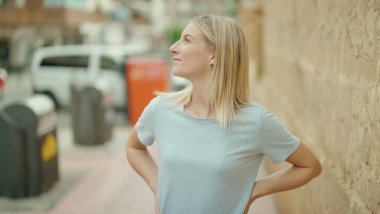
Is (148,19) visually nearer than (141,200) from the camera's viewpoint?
No

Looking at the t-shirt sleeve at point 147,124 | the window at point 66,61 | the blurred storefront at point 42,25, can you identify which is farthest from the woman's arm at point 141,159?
the blurred storefront at point 42,25

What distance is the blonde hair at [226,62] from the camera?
208cm

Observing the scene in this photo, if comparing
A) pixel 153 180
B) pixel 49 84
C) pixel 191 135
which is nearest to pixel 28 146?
pixel 153 180

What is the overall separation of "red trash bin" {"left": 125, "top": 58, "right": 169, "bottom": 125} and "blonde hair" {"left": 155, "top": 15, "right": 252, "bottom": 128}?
9.44 metres

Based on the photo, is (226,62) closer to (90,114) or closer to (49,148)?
(49,148)

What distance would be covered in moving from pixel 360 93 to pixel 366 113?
144 millimetres

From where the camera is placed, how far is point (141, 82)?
1156 centimetres

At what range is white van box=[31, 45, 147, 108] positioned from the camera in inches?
535

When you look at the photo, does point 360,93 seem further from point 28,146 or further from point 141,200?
point 28,146

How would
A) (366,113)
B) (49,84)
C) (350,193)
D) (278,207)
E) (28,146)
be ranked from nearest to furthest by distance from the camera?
(366,113) < (350,193) < (278,207) < (28,146) < (49,84)

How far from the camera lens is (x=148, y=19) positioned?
77.8 meters

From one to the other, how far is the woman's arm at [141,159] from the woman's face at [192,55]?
0.48 meters

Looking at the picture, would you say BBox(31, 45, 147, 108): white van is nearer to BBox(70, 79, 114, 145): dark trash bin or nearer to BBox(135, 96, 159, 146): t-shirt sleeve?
BBox(70, 79, 114, 145): dark trash bin

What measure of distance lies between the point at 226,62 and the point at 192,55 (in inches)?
5.9
